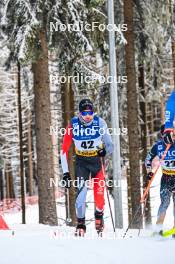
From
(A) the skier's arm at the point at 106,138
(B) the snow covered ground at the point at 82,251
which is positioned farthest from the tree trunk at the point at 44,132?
(B) the snow covered ground at the point at 82,251

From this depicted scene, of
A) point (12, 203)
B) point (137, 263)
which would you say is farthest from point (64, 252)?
point (12, 203)

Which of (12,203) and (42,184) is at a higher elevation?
(42,184)

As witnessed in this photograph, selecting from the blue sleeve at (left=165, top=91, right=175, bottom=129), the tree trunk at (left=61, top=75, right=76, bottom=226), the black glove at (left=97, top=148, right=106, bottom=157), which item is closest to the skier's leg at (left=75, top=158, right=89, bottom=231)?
the black glove at (left=97, top=148, right=106, bottom=157)

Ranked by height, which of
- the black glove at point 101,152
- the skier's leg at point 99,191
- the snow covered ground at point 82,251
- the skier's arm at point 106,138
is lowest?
the snow covered ground at point 82,251

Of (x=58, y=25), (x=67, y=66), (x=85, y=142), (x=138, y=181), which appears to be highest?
(x=58, y=25)

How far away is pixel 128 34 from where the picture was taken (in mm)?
15180

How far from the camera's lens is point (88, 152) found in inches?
354

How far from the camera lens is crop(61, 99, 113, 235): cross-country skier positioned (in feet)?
28.9

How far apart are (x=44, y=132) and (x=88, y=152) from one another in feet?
13.0

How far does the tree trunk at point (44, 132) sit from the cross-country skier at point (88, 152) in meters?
3.85

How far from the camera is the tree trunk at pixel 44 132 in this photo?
12.8m

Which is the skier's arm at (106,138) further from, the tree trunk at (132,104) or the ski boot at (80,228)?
the tree trunk at (132,104)

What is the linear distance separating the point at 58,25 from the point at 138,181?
18.2 feet

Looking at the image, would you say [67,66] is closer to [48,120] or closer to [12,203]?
[48,120]
